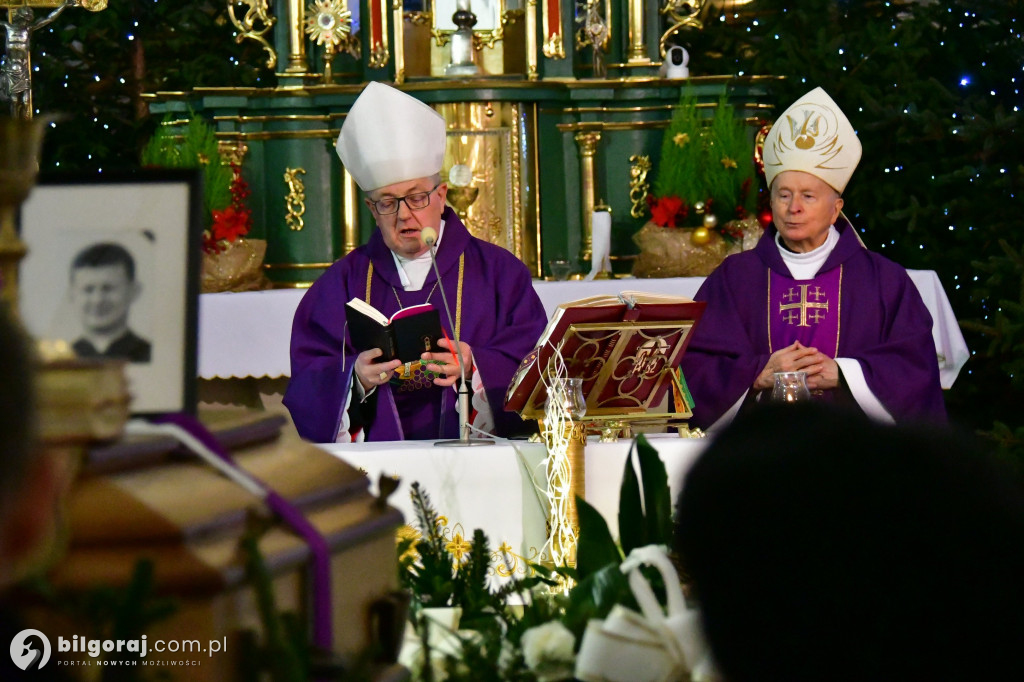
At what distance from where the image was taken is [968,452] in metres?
0.86

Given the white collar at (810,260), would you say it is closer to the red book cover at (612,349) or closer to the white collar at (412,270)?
the white collar at (412,270)

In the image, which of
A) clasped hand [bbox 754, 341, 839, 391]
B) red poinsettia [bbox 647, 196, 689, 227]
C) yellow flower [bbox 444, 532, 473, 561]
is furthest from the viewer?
red poinsettia [bbox 647, 196, 689, 227]

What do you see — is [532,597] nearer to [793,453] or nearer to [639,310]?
[793,453]

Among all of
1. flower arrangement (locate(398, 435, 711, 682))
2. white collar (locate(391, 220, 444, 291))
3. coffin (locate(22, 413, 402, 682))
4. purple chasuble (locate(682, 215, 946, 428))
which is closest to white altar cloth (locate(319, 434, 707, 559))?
flower arrangement (locate(398, 435, 711, 682))

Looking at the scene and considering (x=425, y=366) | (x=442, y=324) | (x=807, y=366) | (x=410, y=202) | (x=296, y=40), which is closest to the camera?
(x=425, y=366)

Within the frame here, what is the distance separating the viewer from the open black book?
168 inches

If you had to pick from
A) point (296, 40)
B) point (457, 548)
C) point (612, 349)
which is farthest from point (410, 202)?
point (296, 40)

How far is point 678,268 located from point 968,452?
592 cm

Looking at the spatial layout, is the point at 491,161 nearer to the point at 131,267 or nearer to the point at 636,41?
the point at 636,41

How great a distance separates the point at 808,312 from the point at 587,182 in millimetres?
2365

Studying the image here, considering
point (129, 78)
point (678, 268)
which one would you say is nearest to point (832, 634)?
point (678, 268)

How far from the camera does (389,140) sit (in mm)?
4984

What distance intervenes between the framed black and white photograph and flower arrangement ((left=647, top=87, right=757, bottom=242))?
574 cm

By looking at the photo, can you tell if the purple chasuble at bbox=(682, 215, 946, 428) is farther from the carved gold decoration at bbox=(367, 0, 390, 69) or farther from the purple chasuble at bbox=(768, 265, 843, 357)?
the carved gold decoration at bbox=(367, 0, 390, 69)
